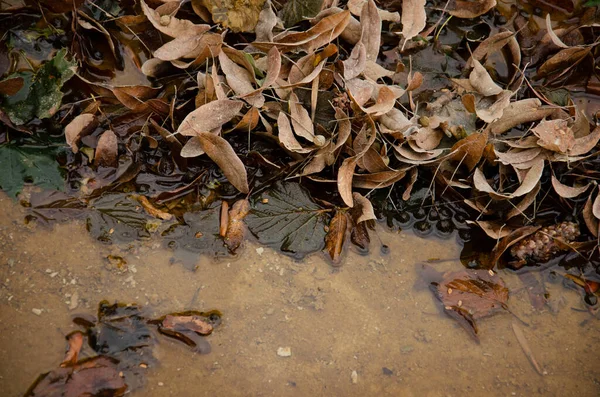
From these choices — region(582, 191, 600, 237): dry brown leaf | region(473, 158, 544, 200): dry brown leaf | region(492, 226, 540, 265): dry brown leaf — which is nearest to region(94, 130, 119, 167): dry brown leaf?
region(473, 158, 544, 200): dry brown leaf

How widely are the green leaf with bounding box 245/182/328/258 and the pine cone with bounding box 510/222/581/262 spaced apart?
0.60m

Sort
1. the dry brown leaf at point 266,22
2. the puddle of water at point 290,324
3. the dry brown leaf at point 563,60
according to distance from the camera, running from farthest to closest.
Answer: the dry brown leaf at point 563,60, the dry brown leaf at point 266,22, the puddle of water at point 290,324

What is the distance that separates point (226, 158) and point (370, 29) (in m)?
0.62

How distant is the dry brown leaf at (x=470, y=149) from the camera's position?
5.18 ft

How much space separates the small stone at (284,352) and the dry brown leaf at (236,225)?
0.32 m

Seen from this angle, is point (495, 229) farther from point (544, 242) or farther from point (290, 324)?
point (290, 324)

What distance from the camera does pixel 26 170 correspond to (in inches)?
62.6

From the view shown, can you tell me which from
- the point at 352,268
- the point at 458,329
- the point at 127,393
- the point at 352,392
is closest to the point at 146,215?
the point at 127,393

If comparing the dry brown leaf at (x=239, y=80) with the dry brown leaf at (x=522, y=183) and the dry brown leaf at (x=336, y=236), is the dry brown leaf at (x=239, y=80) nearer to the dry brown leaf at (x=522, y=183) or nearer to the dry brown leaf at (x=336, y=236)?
the dry brown leaf at (x=336, y=236)

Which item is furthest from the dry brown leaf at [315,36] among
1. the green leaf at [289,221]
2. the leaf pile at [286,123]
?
the green leaf at [289,221]

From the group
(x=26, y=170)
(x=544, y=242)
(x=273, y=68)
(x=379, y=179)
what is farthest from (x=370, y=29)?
(x=26, y=170)

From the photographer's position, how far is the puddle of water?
143 cm

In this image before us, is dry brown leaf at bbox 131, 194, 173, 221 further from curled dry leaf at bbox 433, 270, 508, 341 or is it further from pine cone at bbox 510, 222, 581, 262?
pine cone at bbox 510, 222, 581, 262

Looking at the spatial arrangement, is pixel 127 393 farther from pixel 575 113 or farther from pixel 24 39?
pixel 575 113
